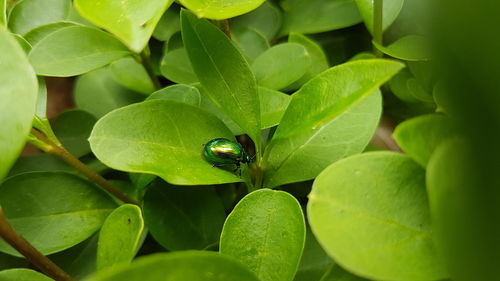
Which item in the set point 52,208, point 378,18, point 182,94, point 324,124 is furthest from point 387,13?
point 52,208

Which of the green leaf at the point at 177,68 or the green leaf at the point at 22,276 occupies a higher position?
the green leaf at the point at 177,68

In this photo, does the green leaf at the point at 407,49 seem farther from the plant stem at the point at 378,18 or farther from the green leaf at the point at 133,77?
the green leaf at the point at 133,77

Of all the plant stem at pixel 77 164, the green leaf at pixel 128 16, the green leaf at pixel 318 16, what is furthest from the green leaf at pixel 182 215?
the green leaf at pixel 318 16

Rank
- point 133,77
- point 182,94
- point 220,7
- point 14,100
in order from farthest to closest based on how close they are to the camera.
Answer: point 133,77, point 182,94, point 220,7, point 14,100

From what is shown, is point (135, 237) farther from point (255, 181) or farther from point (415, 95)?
point (415, 95)

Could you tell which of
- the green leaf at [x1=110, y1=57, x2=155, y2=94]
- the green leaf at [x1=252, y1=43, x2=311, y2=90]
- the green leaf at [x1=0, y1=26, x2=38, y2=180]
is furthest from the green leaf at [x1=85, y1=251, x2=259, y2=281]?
the green leaf at [x1=110, y1=57, x2=155, y2=94]

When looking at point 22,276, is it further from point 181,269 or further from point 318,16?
point 318,16
